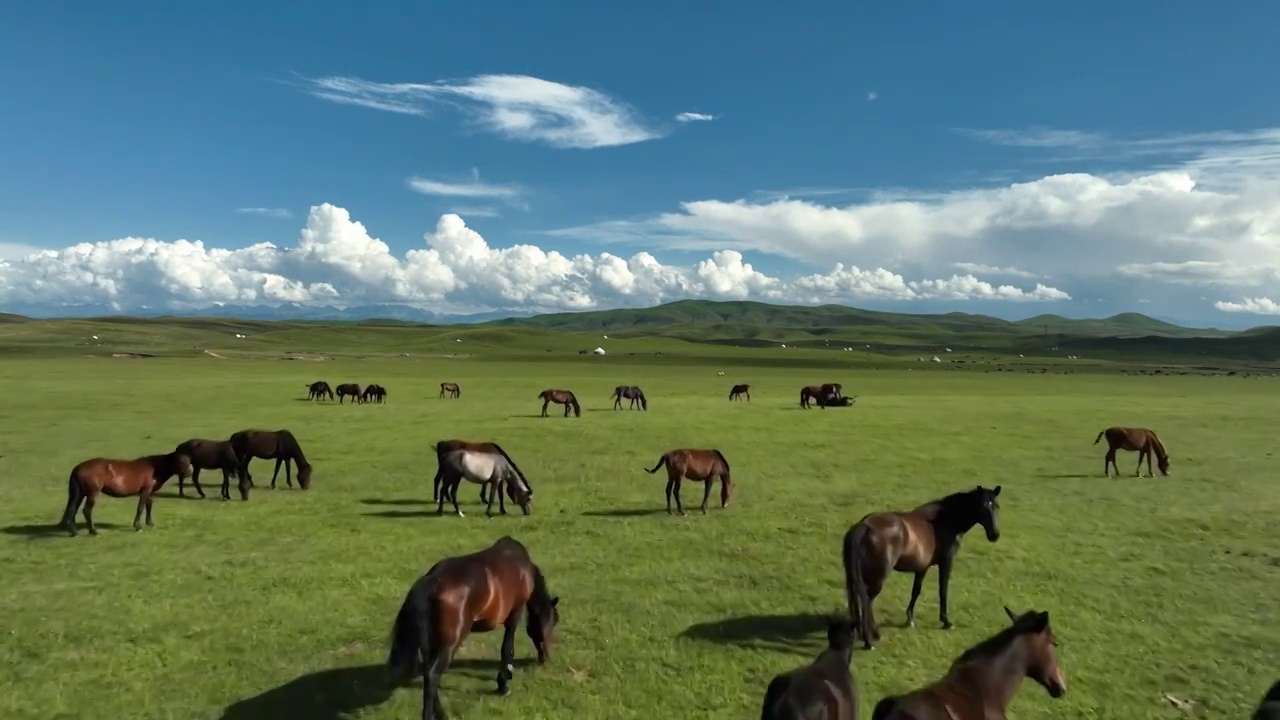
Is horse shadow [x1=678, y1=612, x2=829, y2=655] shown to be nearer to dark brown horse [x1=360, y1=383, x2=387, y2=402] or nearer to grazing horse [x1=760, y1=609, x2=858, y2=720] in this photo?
grazing horse [x1=760, y1=609, x2=858, y2=720]

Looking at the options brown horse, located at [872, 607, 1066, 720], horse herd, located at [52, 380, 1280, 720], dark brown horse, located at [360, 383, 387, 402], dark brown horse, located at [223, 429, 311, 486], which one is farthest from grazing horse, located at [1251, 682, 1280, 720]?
dark brown horse, located at [360, 383, 387, 402]

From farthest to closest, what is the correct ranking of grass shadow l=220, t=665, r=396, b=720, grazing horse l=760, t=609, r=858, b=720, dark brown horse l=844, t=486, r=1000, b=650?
dark brown horse l=844, t=486, r=1000, b=650 → grass shadow l=220, t=665, r=396, b=720 → grazing horse l=760, t=609, r=858, b=720

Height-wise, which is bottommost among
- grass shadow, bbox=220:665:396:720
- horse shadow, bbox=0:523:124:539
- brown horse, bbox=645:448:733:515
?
horse shadow, bbox=0:523:124:539

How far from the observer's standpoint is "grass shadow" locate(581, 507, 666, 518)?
1741 cm

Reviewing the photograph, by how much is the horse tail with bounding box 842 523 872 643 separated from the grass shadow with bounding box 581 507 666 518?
7.98m

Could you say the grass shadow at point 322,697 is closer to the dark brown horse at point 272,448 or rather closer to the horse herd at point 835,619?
the horse herd at point 835,619

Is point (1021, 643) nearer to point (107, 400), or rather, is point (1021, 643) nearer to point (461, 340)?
point (107, 400)

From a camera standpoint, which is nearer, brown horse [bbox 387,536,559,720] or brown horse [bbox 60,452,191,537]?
brown horse [bbox 387,536,559,720]

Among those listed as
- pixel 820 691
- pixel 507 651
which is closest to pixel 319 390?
pixel 507 651

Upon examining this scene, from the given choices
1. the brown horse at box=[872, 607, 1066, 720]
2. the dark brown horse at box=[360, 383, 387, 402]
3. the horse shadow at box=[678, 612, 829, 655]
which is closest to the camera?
the brown horse at box=[872, 607, 1066, 720]

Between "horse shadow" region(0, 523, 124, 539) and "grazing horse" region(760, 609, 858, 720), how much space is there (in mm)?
15778

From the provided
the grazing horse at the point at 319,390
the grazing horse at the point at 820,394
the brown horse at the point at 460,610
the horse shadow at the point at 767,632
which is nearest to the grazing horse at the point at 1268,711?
the horse shadow at the point at 767,632

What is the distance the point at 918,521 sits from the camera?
10727mm

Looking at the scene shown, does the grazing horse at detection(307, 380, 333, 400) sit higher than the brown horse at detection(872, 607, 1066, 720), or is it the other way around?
the brown horse at detection(872, 607, 1066, 720)
